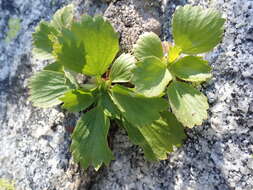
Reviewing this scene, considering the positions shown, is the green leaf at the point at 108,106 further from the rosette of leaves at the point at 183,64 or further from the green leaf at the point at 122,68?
Answer: the rosette of leaves at the point at 183,64

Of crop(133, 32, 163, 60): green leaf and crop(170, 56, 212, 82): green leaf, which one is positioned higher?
crop(133, 32, 163, 60): green leaf

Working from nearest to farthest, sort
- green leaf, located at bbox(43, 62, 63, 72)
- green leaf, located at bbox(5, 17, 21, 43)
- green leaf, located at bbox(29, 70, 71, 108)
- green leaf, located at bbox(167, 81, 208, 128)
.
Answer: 1. green leaf, located at bbox(167, 81, 208, 128)
2. green leaf, located at bbox(29, 70, 71, 108)
3. green leaf, located at bbox(43, 62, 63, 72)
4. green leaf, located at bbox(5, 17, 21, 43)

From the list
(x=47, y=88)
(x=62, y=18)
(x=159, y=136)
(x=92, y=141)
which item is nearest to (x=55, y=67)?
(x=47, y=88)

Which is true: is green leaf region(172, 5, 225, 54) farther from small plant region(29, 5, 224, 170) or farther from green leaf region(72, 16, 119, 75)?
green leaf region(72, 16, 119, 75)

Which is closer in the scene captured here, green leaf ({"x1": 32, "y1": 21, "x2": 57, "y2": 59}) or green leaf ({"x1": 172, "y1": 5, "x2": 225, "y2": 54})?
green leaf ({"x1": 172, "y1": 5, "x2": 225, "y2": 54})

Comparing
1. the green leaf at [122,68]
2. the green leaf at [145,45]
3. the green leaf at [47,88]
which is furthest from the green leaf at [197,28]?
the green leaf at [47,88]

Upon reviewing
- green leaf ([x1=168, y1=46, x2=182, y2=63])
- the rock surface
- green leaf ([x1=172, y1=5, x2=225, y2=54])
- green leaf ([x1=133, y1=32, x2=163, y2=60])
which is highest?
green leaf ([x1=172, y1=5, x2=225, y2=54])

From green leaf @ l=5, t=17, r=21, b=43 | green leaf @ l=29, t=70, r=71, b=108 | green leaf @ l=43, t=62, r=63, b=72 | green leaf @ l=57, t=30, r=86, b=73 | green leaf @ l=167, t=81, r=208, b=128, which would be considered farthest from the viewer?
green leaf @ l=5, t=17, r=21, b=43

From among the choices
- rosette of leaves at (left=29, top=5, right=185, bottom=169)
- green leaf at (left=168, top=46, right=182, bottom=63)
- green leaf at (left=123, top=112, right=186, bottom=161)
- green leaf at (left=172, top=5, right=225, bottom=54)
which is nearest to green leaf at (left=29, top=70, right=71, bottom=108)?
rosette of leaves at (left=29, top=5, right=185, bottom=169)
